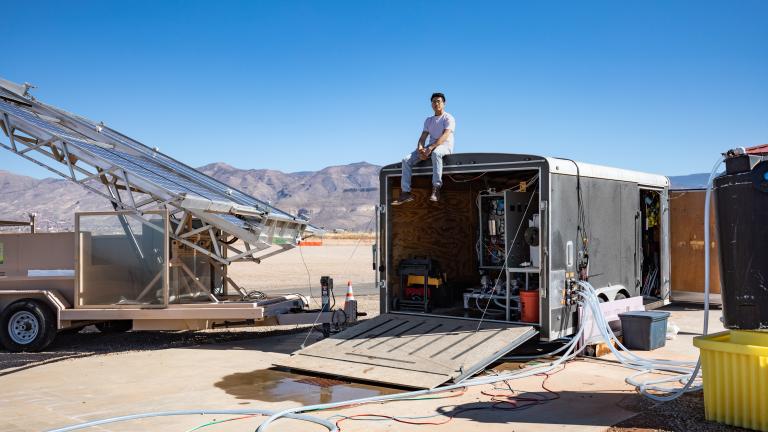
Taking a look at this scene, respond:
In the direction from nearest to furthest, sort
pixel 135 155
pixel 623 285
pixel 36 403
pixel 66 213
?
pixel 36 403 → pixel 623 285 → pixel 135 155 → pixel 66 213

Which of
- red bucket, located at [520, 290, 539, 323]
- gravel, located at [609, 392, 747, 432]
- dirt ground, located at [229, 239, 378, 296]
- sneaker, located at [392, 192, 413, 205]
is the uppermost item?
sneaker, located at [392, 192, 413, 205]

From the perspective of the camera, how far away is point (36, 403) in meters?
7.95

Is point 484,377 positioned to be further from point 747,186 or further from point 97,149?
point 97,149

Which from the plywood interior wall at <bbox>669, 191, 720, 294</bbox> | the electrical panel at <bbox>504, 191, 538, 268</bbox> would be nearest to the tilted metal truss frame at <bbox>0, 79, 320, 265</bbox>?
the electrical panel at <bbox>504, 191, 538, 268</bbox>

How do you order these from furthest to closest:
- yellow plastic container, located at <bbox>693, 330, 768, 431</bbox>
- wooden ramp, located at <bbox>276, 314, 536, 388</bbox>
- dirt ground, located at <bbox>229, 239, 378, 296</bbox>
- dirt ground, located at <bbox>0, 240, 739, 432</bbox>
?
dirt ground, located at <bbox>229, 239, 378, 296</bbox> → wooden ramp, located at <bbox>276, 314, 536, 388</bbox> → dirt ground, located at <bbox>0, 240, 739, 432</bbox> → yellow plastic container, located at <bbox>693, 330, 768, 431</bbox>

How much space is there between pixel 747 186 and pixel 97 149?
9.42 meters

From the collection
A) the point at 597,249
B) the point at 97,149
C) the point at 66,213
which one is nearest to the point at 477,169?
the point at 597,249

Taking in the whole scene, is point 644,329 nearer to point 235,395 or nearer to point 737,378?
point 737,378

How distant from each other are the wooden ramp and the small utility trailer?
1453mm

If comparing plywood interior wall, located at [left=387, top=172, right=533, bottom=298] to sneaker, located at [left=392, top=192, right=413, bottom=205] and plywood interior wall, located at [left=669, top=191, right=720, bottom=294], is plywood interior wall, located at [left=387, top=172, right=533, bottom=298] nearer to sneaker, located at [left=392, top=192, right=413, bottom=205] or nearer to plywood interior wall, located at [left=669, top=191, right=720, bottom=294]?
sneaker, located at [left=392, top=192, right=413, bottom=205]

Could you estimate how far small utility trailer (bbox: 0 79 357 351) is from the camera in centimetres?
1106

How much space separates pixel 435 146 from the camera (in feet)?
35.4

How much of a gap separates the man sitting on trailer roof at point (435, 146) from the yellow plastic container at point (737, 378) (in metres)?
4.80

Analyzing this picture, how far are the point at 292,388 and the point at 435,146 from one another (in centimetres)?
415
